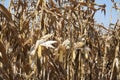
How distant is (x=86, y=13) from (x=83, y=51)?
531mm

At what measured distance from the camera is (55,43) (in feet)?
6.68

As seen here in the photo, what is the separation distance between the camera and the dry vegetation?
5.38 ft

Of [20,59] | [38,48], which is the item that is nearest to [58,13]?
[20,59]

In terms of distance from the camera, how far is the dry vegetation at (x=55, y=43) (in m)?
1.64

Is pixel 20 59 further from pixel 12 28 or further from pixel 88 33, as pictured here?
pixel 88 33

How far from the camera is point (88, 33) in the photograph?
2469mm

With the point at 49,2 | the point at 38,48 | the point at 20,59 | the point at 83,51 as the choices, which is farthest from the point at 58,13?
the point at 38,48

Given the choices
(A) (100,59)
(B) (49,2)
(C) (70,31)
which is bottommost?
(A) (100,59)

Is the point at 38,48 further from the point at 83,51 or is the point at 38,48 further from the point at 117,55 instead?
the point at 117,55

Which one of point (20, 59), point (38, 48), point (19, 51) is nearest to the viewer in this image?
point (38, 48)

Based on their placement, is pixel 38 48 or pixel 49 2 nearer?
pixel 38 48

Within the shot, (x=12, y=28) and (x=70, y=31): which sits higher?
(x=12, y=28)

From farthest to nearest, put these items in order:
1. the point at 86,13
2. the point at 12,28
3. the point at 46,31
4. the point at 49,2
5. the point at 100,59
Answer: the point at 100,59 → the point at 86,13 → the point at 49,2 → the point at 46,31 → the point at 12,28

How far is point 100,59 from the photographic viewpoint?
9.36 ft
